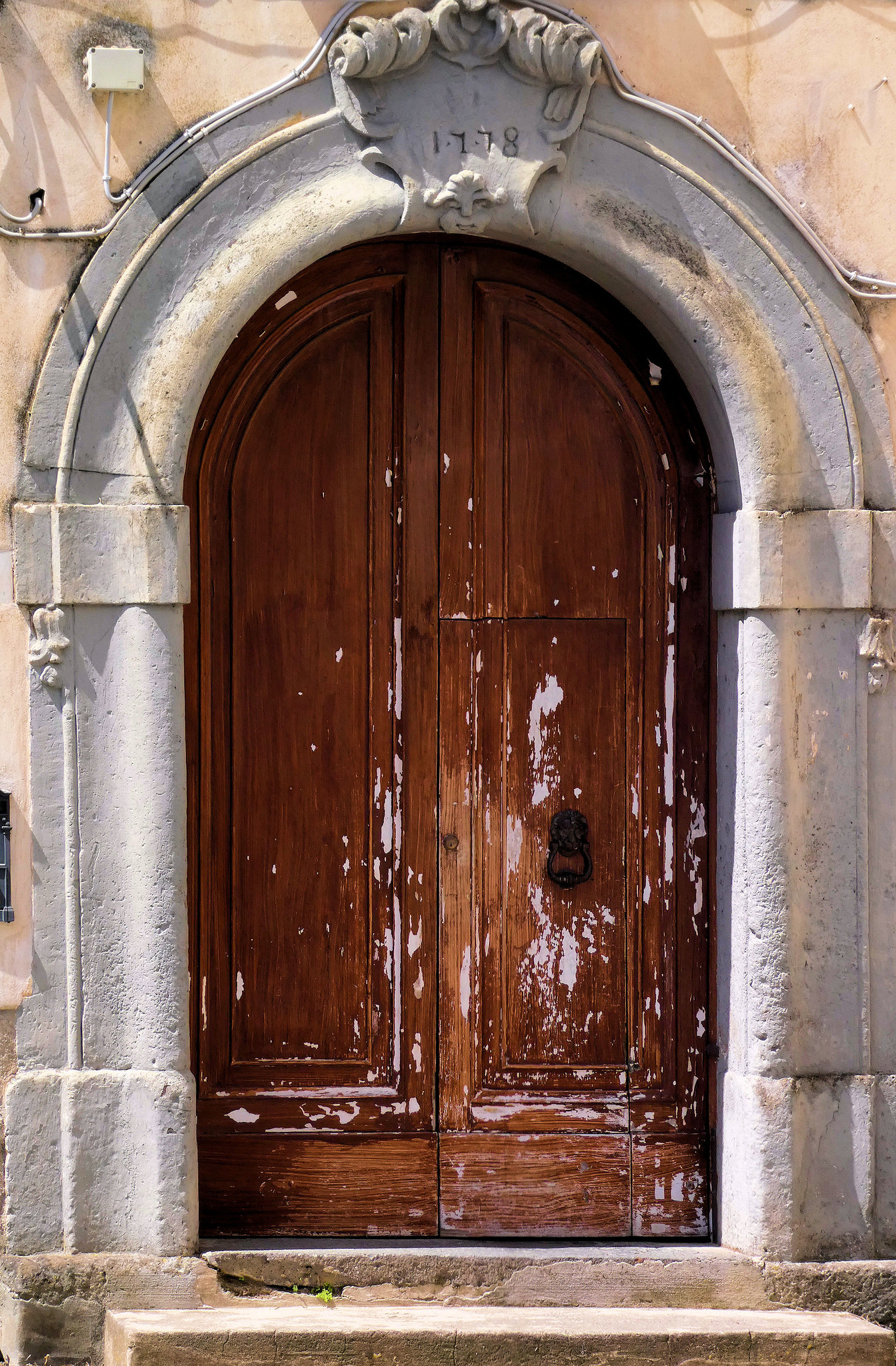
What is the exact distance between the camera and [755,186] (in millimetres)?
4145

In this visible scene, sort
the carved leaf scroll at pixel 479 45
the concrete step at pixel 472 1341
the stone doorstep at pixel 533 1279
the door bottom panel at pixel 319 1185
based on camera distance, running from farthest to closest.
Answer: the door bottom panel at pixel 319 1185
the stone doorstep at pixel 533 1279
the carved leaf scroll at pixel 479 45
the concrete step at pixel 472 1341

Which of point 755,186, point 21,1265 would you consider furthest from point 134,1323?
point 755,186

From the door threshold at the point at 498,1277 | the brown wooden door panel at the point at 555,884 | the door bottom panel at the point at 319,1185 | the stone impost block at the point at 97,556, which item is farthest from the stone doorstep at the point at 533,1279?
the stone impost block at the point at 97,556

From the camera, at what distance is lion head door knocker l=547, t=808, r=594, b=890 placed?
438 cm

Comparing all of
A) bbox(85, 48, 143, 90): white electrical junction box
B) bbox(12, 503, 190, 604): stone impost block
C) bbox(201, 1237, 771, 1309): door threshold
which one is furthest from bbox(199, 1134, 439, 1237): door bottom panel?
bbox(85, 48, 143, 90): white electrical junction box

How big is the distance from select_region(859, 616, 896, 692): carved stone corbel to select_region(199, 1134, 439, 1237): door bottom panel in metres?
1.99

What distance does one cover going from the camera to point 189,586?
4113 mm

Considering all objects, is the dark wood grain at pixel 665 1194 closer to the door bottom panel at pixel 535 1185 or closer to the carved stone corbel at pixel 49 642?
the door bottom panel at pixel 535 1185

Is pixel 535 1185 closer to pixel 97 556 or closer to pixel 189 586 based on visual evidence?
pixel 189 586

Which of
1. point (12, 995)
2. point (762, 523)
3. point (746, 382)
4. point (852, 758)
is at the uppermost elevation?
point (746, 382)

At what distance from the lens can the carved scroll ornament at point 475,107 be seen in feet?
13.1

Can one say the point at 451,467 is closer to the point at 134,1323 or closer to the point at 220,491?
the point at 220,491

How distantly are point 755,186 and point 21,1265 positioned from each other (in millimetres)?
3843

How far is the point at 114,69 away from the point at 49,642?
1654 millimetres
